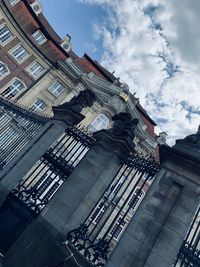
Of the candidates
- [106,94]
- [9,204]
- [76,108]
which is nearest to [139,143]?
[106,94]

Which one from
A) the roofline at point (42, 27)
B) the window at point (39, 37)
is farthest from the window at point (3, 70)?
the roofline at point (42, 27)

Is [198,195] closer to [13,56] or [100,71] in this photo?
[13,56]

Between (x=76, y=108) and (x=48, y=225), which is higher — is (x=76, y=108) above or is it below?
above

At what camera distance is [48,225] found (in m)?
6.62

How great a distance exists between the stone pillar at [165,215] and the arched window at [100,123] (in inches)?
813

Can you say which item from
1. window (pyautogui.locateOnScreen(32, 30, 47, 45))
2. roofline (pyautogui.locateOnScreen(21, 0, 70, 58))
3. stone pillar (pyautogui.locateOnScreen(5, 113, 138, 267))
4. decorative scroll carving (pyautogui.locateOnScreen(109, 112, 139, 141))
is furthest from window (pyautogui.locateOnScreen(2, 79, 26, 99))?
stone pillar (pyautogui.locateOnScreen(5, 113, 138, 267))

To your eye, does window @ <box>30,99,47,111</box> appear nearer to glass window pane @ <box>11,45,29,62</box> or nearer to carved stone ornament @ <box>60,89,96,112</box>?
glass window pane @ <box>11,45,29,62</box>

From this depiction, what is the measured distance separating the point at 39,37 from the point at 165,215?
28759 mm

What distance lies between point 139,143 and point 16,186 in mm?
21137

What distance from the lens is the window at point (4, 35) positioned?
26219 millimetres

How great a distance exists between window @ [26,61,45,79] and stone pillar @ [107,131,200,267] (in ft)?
79.6

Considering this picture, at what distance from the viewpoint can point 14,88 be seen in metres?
26.1

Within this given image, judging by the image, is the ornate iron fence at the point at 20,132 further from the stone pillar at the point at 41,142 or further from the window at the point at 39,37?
the window at the point at 39,37

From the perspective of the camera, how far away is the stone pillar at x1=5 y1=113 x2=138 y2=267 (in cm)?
631
